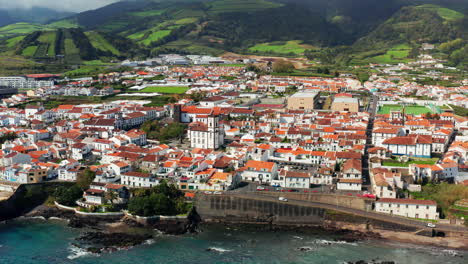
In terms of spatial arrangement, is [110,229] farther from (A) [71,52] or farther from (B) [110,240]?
(A) [71,52]

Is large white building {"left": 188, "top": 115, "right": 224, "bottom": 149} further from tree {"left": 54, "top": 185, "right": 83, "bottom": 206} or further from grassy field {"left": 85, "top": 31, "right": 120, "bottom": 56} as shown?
grassy field {"left": 85, "top": 31, "right": 120, "bottom": 56}

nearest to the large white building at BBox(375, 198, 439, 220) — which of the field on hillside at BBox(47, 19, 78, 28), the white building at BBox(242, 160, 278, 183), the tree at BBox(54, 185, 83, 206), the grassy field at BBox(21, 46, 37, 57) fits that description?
the white building at BBox(242, 160, 278, 183)

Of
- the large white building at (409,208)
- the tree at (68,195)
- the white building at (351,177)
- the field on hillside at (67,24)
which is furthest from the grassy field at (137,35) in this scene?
the large white building at (409,208)

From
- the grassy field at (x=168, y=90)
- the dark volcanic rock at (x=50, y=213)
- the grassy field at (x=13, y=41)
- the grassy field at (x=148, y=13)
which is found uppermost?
the grassy field at (x=148, y=13)

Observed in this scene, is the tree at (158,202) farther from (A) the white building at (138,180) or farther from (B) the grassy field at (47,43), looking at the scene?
(B) the grassy field at (47,43)

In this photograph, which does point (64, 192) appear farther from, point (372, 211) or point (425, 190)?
point (425, 190)

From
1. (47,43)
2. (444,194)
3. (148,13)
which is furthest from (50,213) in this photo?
(148,13)
